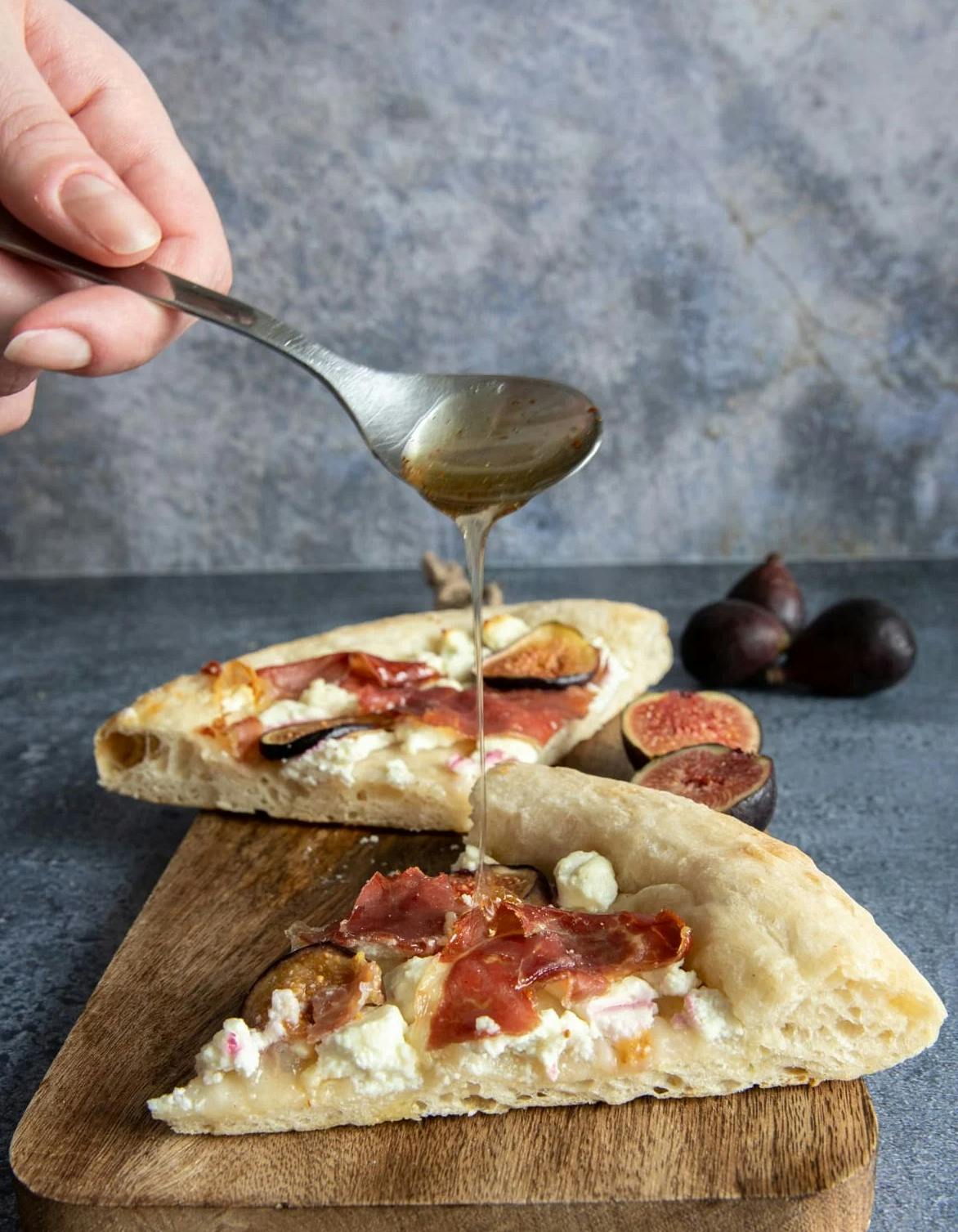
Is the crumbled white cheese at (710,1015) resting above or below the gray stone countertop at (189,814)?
above

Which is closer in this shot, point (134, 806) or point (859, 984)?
point (859, 984)

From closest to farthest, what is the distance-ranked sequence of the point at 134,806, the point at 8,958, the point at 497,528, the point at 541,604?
the point at 8,958
the point at 134,806
the point at 541,604
the point at 497,528

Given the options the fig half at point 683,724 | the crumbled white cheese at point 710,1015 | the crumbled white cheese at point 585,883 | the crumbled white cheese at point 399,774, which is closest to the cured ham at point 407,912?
the crumbled white cheese at point 585,883

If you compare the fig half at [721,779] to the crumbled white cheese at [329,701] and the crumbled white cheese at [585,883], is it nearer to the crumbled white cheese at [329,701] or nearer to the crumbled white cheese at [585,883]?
the crumbled white cheese at [585,883]

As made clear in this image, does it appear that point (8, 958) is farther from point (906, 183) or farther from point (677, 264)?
point (906, 183)

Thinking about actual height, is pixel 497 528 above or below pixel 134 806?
below

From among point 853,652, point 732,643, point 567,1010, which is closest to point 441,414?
point 567,1010

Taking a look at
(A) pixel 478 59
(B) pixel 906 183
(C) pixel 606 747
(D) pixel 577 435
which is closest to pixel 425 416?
(D) pixel 577 435
